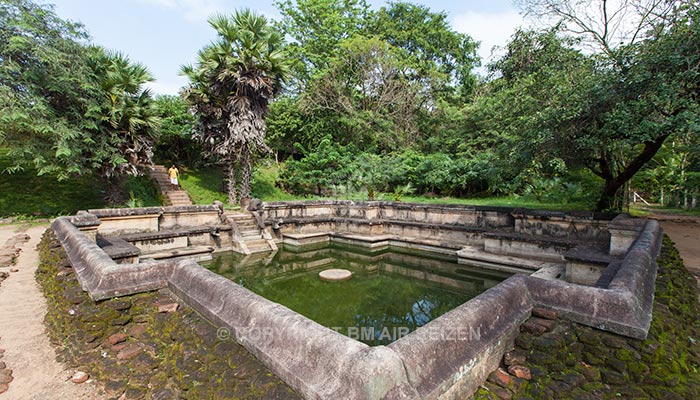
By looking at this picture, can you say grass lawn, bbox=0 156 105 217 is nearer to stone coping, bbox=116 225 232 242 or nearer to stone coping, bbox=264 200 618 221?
stone coping, bbox=116 225 232 242

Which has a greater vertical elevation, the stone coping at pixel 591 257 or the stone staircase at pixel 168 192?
the stone staircase at pixel 168 192

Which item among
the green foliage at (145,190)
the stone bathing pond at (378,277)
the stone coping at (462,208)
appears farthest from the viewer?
the green foliage at (145,190)

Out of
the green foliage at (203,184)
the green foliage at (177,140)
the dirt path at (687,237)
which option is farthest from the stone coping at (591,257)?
the green foliage at (177,140)

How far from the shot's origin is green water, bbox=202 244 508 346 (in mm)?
4621

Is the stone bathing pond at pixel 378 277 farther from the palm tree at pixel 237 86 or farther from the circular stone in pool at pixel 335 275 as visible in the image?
the palm tree at pixel 237 86

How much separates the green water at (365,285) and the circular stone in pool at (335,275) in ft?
0.50

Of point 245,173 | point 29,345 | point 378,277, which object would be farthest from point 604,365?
point 245,173

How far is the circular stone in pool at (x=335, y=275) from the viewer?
6496 mm

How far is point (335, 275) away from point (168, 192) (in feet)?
35.3

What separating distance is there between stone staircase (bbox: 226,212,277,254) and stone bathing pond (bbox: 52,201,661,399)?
51 millimetres

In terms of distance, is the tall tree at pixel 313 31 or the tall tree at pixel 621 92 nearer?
the tall tree at pixel 621 92

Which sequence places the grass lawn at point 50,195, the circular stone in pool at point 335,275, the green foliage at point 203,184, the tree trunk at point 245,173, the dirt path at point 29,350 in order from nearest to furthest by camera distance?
the dirt path at point 29,350
the circular stone in pool at point 335,275
the grass lawn at point 50,195
the tree trunk at point 245,173
the green foliage at point 203,184

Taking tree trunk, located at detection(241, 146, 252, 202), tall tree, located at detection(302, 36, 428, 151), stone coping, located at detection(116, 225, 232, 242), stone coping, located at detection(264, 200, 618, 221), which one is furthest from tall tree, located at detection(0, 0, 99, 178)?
tall tree, located at detection(302, 36, 428, 151)

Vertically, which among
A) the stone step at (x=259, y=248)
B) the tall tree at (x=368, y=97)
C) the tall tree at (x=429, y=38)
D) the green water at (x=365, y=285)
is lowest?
the green water at (x=365, y=285)
